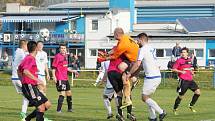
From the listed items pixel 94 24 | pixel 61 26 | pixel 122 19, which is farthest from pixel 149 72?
pixel 61 26

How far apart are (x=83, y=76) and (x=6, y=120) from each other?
28.8 meters

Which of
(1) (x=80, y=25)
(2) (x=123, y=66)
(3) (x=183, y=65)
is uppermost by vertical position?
(1) (x=80, y=25)

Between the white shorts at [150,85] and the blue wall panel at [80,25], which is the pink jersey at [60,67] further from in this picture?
the blue wall panel at [80,25]

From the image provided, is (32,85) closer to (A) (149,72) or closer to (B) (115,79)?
(B) (115,79)

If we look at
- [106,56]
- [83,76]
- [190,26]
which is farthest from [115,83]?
[190,26]

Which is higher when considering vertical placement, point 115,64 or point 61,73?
point 115,64

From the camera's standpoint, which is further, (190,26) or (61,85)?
(190,26)

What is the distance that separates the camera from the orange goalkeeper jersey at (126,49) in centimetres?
1603

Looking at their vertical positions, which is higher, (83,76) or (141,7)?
(141,7)

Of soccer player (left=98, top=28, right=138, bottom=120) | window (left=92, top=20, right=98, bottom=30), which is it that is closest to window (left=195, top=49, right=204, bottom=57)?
window (left=92, top=20, right=98, bottom=30)

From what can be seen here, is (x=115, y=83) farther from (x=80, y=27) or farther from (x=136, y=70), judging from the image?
(x=80, y=27)

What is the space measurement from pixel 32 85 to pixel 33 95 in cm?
26

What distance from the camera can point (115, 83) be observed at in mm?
16500

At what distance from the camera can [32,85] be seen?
14.9 m
